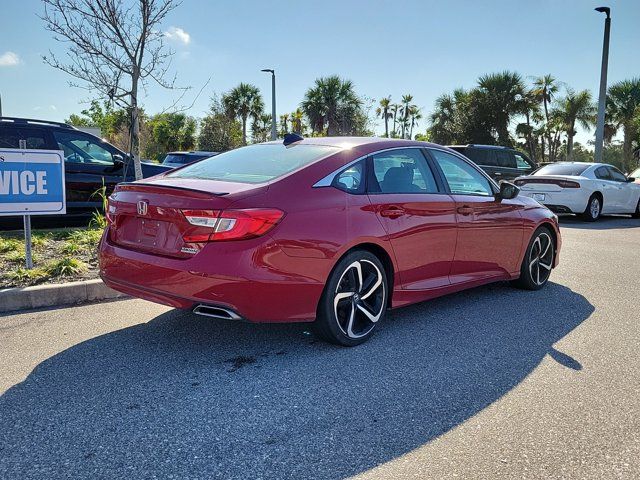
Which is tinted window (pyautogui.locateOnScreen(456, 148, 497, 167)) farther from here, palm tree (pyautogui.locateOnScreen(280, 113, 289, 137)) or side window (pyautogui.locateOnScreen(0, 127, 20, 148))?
palm tree (pyautogui.locateOnScreen(280, 113, 289, 137))

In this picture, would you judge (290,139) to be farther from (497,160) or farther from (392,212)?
(497,160)

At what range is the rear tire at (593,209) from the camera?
1283cm

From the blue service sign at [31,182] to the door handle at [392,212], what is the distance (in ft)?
11.8

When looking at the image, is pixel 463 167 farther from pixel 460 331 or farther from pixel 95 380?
pixel 95 380

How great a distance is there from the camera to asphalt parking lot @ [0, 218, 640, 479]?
2498 millimetres

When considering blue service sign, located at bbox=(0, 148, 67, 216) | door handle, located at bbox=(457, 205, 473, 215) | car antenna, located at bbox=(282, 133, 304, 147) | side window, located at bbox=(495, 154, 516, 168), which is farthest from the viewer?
side window, located at bbox=(495, 154, 516, 168)

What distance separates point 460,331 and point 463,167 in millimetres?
1629

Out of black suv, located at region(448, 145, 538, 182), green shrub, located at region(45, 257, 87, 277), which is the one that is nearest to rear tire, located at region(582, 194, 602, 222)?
black suv, located at region(448, 145, 538, 182)

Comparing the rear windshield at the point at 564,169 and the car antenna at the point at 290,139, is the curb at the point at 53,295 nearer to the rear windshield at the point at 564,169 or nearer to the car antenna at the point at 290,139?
the car antenna at the point at 290,139

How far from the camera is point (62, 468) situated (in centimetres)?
240

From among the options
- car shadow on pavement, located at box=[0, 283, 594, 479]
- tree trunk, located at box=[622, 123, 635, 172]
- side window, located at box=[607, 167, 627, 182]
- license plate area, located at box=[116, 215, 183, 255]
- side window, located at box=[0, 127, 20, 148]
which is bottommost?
car shadow on pavement, located at box=[0, 283, 594, 479]

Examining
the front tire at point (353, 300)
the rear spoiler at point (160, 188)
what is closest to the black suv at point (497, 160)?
the front tire at point (353, 300)

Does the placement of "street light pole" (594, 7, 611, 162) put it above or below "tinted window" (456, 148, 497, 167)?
above

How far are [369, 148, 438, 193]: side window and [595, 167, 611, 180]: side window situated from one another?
10203 millimetres
